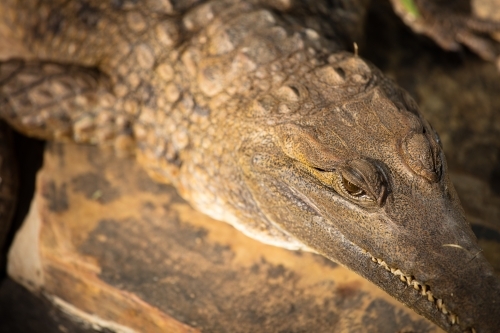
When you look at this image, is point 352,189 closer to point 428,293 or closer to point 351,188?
point 351,188

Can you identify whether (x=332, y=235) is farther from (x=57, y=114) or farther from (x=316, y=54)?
(x=57, y=114)

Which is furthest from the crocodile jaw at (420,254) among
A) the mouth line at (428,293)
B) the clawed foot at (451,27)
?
the clawed foot at (451,27)

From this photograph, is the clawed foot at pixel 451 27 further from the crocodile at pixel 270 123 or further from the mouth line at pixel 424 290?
the mouth line at pixel 424 290

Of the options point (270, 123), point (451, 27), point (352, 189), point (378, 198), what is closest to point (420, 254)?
point (378, 198)

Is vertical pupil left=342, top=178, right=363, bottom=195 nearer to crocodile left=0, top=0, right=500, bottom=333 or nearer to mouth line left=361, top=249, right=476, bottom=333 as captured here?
crocodile left=0, top=0, right=500, bottom=333

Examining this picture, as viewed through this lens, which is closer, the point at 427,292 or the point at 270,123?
the point at 427,292

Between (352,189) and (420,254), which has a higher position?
(352,189)

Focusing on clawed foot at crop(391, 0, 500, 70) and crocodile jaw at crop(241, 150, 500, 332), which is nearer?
crocodile jaw at crop(241, 150, 500, 332)

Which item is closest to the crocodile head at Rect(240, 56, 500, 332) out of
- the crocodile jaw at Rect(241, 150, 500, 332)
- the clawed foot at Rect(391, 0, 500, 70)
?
the crocodile jaw at Rect(241, 150, 500, 332)
